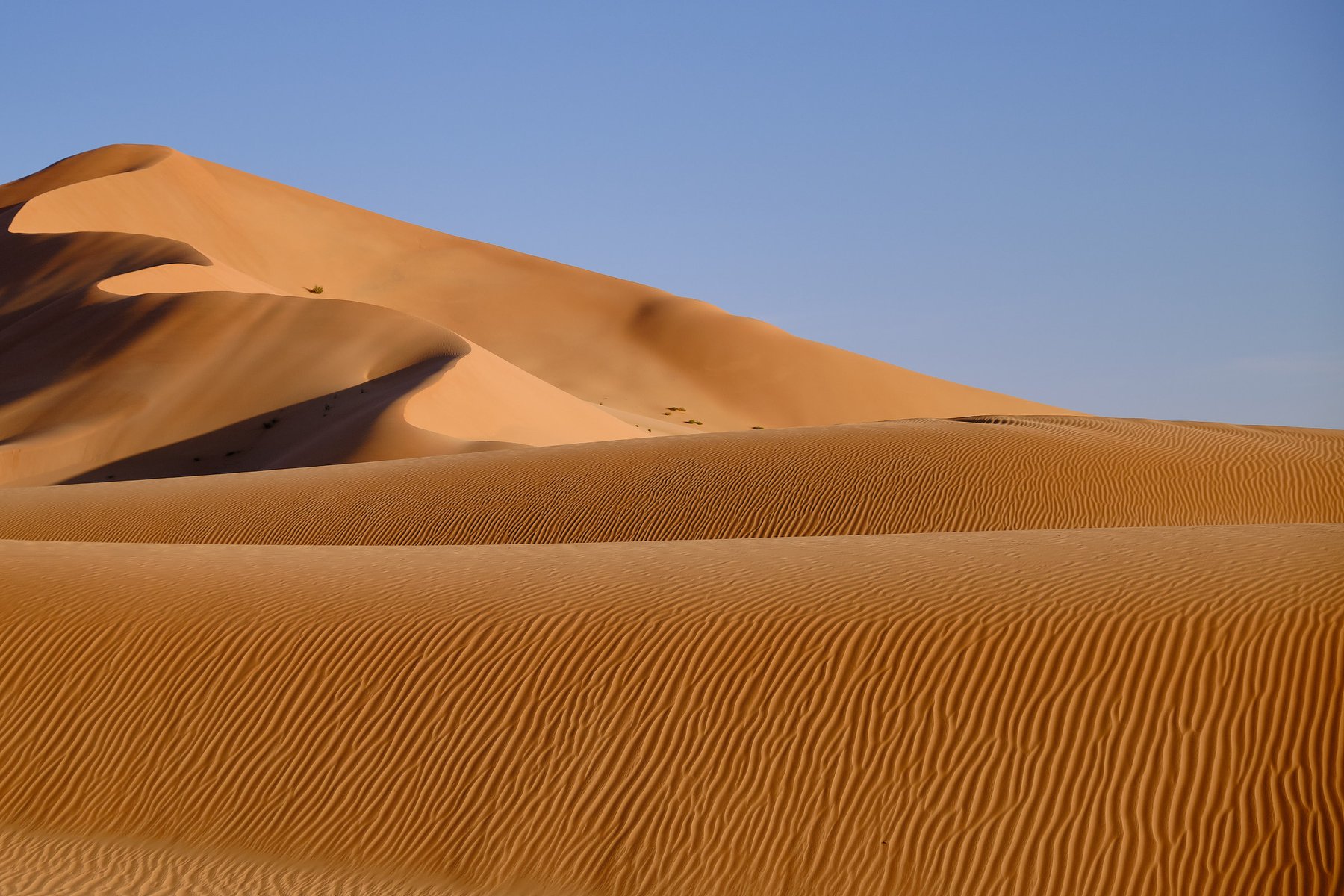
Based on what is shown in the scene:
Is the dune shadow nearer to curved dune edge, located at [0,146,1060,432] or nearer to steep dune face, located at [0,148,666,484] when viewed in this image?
steep dune face, located at [0,148,666,484]

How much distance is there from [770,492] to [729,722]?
27.8 ft

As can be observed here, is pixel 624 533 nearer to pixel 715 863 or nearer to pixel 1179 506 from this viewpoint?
pixel 1179 506

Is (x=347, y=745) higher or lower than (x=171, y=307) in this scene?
lower

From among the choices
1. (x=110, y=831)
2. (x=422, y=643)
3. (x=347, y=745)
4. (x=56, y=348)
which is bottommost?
(x=110, y=831)

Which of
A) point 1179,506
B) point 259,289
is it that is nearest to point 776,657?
point 1179,506

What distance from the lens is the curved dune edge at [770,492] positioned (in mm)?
13961

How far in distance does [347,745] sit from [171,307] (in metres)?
29.9

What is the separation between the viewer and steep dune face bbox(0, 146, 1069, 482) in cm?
2975

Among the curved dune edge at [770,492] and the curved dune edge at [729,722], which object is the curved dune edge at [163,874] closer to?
the curved dune edge at [729,722]

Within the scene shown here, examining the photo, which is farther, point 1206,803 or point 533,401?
point 533,401

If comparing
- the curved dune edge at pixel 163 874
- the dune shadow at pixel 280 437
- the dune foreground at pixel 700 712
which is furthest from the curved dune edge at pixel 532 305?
the curved dune edge at pixel 163 874

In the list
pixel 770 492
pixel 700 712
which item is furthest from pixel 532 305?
pixel 700 712

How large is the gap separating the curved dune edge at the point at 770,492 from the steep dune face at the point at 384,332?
717 centimetres

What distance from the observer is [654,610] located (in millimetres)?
7496
